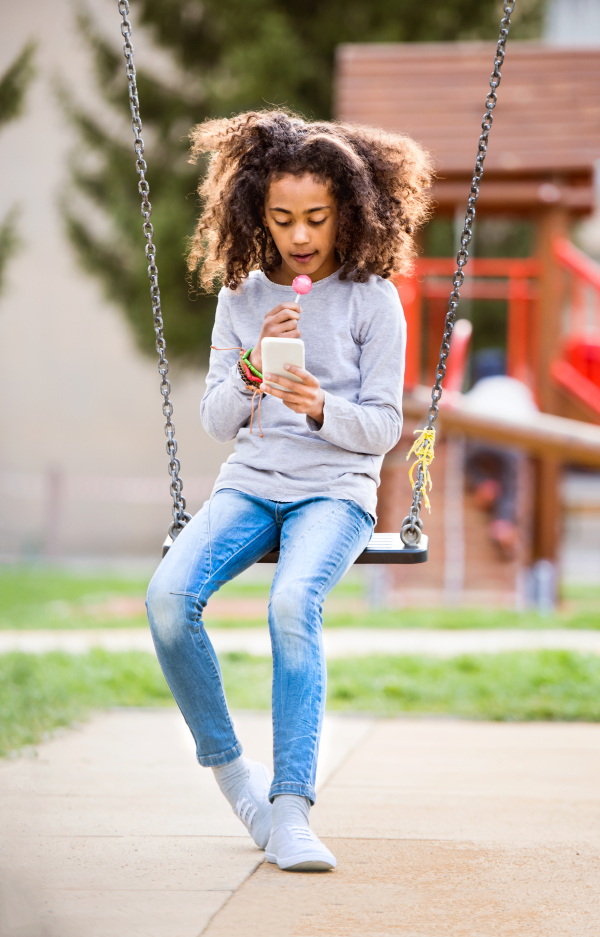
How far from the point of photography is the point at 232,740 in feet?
7.46

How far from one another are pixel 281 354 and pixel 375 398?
271mm

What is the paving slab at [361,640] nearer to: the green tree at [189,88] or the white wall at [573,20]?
the green tree at [189,88]

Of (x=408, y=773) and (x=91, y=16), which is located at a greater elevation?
(x=91, y=16)

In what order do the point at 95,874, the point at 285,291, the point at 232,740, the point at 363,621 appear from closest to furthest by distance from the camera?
1. the point at 95,874
2. the point at 232,740
3. the point at 285,291
4. the point at 363,621

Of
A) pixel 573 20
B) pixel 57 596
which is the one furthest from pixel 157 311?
pixel 573 20

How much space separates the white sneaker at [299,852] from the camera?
2062mm

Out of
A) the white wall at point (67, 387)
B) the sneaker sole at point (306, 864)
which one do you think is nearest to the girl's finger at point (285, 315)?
the sneaker sole at point (306, 864)

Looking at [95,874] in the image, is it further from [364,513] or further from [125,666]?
[125,666]

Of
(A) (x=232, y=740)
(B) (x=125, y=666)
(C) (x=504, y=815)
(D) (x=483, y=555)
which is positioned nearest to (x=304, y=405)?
(A) (x=232, y=740)

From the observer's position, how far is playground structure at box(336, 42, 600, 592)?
8.09m

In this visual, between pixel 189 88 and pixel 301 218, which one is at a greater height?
pixel 189 88

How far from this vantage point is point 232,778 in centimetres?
228

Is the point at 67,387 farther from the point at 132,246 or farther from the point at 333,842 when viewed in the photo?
the point at 333,842

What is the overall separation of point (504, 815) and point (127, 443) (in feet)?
48.0
